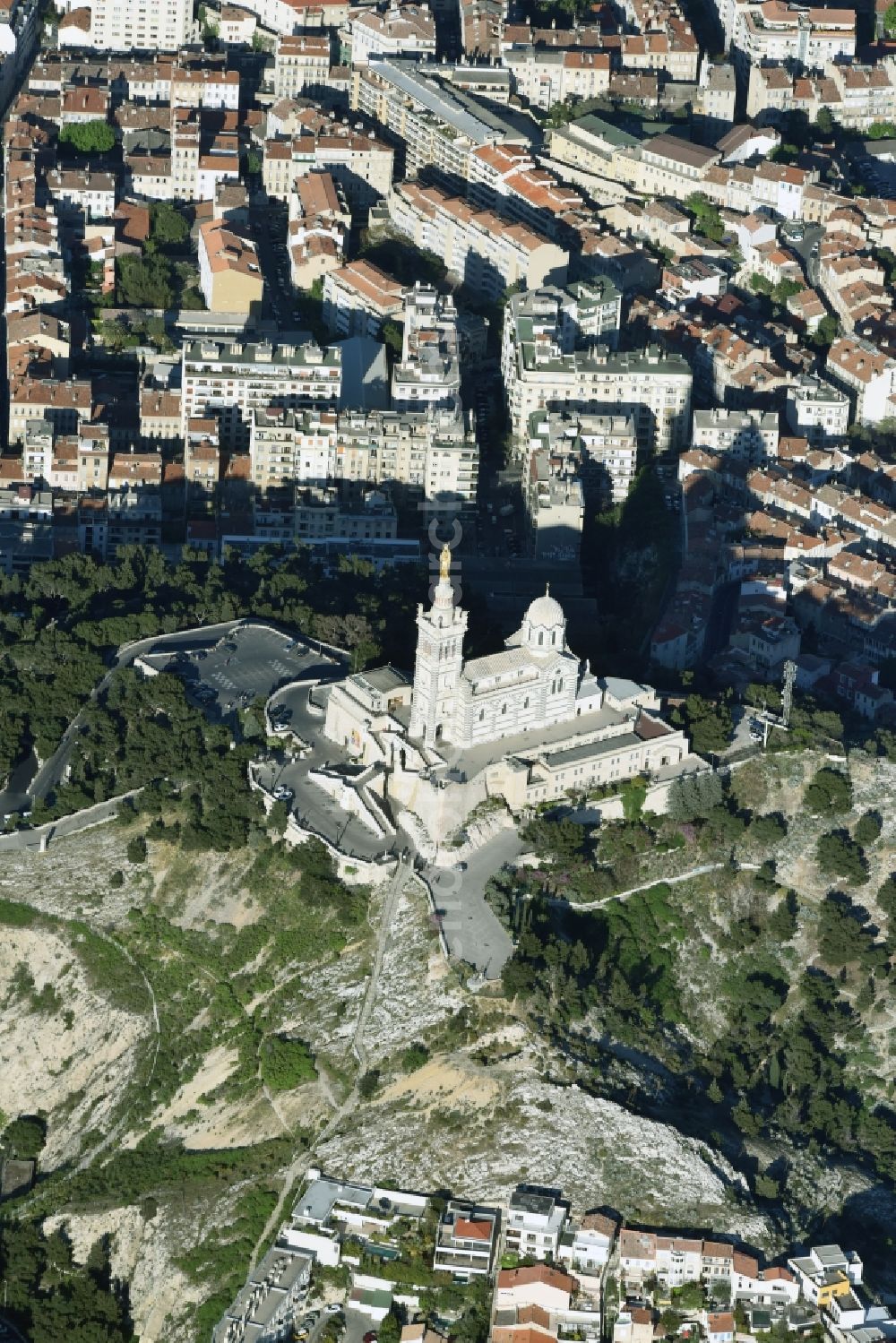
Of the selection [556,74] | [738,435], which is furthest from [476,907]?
[556,74]

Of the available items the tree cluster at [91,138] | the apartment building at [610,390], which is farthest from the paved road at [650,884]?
the tree cluster at [91,138]

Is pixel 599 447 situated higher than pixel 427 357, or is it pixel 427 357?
pixel 427 357

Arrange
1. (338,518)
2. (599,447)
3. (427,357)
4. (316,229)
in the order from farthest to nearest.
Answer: (316,229) → (427,357) → (599,447) → (338,518)

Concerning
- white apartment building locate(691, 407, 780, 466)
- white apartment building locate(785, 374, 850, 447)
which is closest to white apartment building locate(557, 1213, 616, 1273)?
white apartment building locate(691, 407, 780, 466)

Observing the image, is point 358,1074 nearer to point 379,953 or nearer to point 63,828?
point 379,953

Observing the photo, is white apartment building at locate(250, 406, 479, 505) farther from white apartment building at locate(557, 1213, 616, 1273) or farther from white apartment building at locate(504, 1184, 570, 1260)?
white apartment building at locate(557, 1213, 616, 1273)

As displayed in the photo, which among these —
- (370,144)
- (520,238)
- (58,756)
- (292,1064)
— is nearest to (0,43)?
(370,144)

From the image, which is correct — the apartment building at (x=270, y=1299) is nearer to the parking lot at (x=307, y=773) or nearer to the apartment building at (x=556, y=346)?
the parking lot at (x=307, y=773)

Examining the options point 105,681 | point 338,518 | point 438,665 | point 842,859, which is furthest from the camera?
point 338,518
